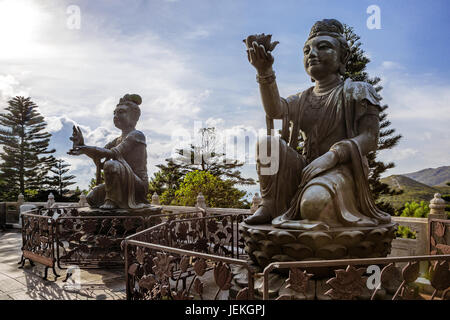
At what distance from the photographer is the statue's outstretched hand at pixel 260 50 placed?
9.62 ft

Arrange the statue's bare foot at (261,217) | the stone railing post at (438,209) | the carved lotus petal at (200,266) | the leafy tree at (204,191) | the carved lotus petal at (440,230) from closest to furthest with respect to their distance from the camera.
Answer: the carved lotus petal at (200,266), the statue's bare foot at (261,217), the carved lotus petal at (440,230), the stone railing post at (438,209), the leafy tree at (204,191)

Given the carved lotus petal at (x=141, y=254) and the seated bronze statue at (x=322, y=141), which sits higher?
the seated bronze statue at (x=322, y=141)

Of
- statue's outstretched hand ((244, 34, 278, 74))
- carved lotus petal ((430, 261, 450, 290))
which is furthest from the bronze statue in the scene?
carved lotus petal ((430, 261, 450, 290))

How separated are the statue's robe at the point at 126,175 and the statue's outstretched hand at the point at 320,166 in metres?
3.52

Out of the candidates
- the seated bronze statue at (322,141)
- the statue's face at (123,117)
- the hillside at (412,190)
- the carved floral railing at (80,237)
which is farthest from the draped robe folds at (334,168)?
the hillside at (412,190)

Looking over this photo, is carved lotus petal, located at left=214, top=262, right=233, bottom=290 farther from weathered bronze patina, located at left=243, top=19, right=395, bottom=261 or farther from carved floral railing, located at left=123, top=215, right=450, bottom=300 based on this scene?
weathered bronze patina, located at left=243, top=19, right=395, bottom=261

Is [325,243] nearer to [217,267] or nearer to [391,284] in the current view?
[391,284]

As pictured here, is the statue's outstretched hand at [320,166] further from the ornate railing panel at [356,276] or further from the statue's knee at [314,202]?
the ornate railing panel at [356,276]

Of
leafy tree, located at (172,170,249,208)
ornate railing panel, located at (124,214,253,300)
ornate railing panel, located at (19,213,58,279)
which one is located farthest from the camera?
leafy tree, located at (172,170,249,208)

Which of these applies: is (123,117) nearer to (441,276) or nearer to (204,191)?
(441,276)

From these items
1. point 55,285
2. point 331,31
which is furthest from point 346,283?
point 55,285

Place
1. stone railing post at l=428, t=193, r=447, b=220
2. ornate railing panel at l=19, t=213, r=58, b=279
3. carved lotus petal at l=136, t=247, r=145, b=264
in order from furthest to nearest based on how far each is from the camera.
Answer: stone railing post at l=428, t=193, r=447, b=220
ornate railing panel at l=19, t=213, r=58, b=279
carved lotus petal at l=136, t=247, r=145, b=264

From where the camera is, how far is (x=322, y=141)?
337cm

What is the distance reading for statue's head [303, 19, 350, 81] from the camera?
3381 millimetres
